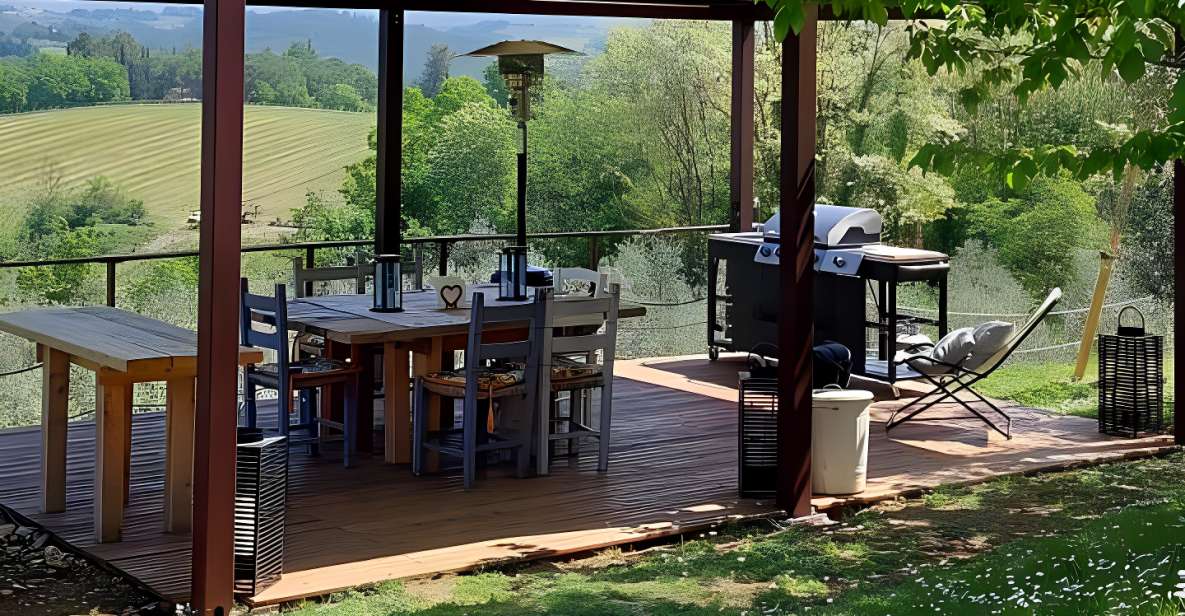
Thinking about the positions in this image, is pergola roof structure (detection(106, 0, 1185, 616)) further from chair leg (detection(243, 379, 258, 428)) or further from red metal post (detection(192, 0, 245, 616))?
chair leg (detection(243, 379, 258, 428))

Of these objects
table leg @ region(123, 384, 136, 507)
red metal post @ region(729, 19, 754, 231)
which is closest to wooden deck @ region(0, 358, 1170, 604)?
table leg @ region(123, 384, 136, 507)

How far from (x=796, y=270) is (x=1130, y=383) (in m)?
2.94

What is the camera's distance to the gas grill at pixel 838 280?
8.69 meters

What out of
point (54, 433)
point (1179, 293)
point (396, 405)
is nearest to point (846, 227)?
point (1179, 293)

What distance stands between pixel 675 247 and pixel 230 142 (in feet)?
56.1

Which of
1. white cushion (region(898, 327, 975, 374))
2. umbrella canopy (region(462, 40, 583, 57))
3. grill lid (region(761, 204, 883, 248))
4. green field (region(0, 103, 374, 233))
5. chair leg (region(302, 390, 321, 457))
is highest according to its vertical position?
green field (region(0, 103, 374, 233))

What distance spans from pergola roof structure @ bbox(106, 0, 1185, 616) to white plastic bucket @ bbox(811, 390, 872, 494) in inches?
8.4

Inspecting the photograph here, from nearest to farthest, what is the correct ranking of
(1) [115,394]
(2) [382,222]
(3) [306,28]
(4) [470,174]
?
(1) [115,394], (2) [382,222], (4) [470,174], (3) [306,28]

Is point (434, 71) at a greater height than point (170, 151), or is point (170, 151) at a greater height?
point (434, 71)

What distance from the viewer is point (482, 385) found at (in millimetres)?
6824

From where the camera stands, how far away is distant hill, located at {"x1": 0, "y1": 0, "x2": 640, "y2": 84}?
2923 cm

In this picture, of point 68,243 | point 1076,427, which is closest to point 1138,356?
point 1076,427

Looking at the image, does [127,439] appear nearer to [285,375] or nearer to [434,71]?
[285,375]

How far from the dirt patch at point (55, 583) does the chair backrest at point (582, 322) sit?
7.25ft
